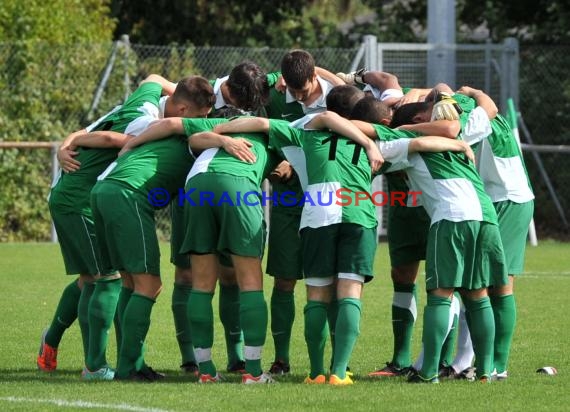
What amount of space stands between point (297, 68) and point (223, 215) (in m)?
1.23

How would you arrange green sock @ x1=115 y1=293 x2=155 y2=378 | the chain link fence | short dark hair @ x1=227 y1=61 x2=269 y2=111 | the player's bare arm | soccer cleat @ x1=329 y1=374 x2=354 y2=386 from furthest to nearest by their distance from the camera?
the chain link fence
short dark hair @ x1=227 y1=61 x2=269 y2=111
the player's bare arm
green sock @ x1=115 y1=293 x2=155 y2=378
soccer cleat @ x1=329 y1=374 x2=354 y2=386

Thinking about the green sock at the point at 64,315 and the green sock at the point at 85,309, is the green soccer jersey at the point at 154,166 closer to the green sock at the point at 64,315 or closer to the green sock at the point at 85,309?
the green sock at the point at 85,309

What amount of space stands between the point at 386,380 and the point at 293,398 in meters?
1.06

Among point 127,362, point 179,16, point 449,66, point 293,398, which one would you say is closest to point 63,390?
point 127,362

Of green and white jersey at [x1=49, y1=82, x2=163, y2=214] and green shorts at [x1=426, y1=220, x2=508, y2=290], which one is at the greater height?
green and white jersey at [x1=49, y1=82, x2=163, y2=214]

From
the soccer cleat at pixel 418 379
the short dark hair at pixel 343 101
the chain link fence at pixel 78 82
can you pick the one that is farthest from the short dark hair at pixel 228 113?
the chain link fence at pixel 78 82

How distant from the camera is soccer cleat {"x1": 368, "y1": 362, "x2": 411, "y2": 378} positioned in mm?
7785

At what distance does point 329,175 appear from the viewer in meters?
7.13

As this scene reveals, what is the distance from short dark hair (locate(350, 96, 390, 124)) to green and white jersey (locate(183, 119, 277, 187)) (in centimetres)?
57

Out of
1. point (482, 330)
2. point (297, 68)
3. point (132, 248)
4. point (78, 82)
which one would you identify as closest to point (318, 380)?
point (482, 330)

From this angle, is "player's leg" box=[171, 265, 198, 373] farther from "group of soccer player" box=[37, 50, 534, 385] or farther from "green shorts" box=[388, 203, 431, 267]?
"green shorts" box=[388, 203, 431, 267]

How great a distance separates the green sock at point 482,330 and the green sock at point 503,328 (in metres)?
0.25

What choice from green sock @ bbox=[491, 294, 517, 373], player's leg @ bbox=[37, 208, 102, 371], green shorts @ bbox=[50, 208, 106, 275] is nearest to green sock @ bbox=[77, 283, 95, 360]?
player's leg @ bbox=[37, 208, 102, 371]

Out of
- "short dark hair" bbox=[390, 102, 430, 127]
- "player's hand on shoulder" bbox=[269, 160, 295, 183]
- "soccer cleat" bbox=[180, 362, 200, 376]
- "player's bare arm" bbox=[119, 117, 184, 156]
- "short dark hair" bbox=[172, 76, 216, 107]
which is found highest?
"short dark hair" bbox=[172, 76, 216, 107]
